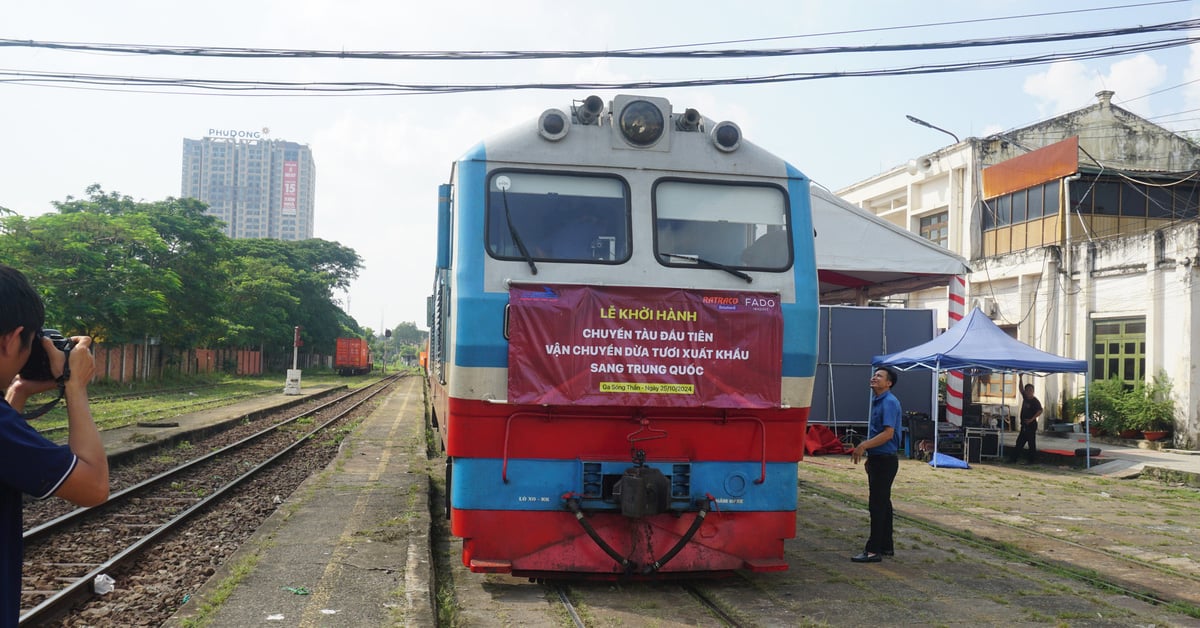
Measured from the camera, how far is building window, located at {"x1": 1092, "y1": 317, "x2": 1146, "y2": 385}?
62.7 ft

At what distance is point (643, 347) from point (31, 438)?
413 centimetres

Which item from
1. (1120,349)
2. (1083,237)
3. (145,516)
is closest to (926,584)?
(145,516)

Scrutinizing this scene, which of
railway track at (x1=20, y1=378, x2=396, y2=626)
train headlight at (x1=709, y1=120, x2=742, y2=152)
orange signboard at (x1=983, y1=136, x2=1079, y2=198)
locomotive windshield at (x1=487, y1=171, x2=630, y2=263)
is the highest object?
orange signboard at (x1=983, y1=136, x2=1079, y2=198)

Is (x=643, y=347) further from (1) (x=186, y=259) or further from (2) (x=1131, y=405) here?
(1) (x=186, y=259)

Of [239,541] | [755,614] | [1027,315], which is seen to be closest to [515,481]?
[755,614]

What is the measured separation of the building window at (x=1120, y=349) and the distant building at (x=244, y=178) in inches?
5627

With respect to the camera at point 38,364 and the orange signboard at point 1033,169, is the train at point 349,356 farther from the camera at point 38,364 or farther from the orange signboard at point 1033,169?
the camera at point 38,364

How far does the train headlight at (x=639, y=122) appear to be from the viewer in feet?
21.1

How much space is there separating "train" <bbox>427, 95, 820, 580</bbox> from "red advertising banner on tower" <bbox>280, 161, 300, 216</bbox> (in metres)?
Answer: 153

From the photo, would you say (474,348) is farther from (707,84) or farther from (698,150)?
(707,84)

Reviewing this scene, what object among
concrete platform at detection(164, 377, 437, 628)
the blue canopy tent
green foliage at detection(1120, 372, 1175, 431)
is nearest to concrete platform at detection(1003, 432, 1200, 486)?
the blue canopy tent

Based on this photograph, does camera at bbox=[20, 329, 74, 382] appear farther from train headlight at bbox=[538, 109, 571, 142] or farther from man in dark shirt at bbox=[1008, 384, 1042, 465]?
man in dark shirt at bbox=[1008, 384, 1042, 465]

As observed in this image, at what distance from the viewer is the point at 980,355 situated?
14789 mm

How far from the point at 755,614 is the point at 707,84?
817cm
